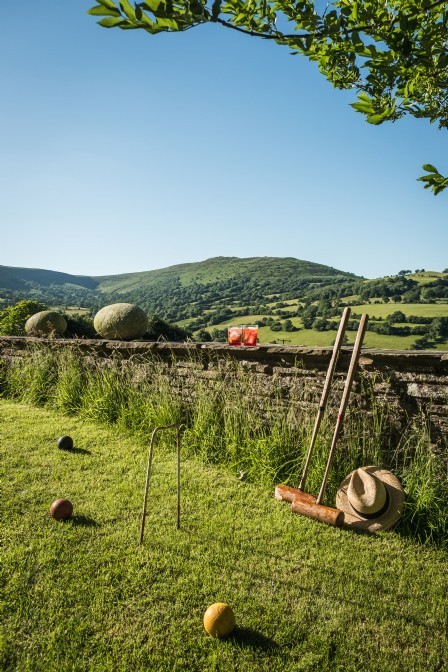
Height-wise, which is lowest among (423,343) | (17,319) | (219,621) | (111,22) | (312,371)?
(219,621)

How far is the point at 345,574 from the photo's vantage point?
2.85 meters

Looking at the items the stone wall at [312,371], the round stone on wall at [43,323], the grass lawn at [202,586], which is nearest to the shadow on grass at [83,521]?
the grass lawn at [202,586]

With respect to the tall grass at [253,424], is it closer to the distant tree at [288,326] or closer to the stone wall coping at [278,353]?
the stone wall coping at [278,353]

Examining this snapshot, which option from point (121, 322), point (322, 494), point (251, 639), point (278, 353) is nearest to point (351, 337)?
point (121, 322)

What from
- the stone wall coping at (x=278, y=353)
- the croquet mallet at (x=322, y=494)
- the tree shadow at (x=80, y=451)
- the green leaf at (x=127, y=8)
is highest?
the green leaf at (x=127, y=8)

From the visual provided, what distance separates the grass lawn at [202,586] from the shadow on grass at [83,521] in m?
0.02

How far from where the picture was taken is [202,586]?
2641 mm

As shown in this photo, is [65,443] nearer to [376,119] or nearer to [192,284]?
[376,119]

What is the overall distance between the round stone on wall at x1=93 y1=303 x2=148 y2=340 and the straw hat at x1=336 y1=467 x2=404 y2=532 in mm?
6711

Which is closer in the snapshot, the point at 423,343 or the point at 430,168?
the point at 430,168

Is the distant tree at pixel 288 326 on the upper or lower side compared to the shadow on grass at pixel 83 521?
upper

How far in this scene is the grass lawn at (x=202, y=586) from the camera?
7.06 ft

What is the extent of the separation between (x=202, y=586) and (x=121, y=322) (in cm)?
710

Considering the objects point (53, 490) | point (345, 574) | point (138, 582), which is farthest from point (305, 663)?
point (53, 490)
